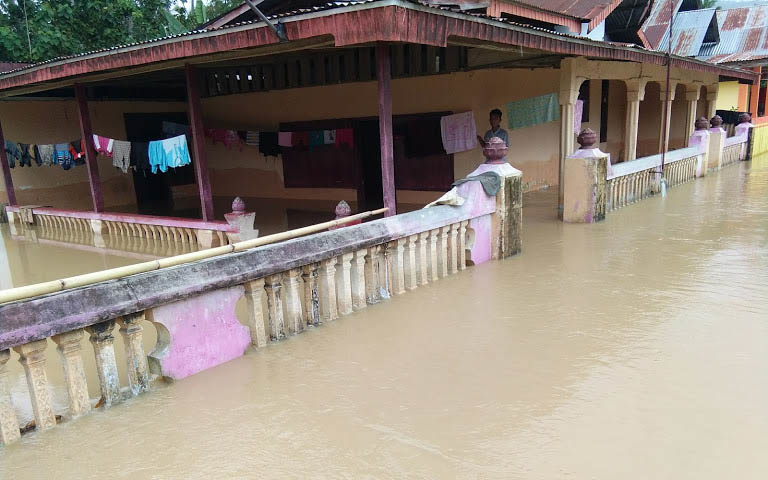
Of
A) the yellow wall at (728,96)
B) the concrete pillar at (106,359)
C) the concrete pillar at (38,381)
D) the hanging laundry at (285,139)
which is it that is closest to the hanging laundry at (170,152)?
the hanging laundry at (285,139)

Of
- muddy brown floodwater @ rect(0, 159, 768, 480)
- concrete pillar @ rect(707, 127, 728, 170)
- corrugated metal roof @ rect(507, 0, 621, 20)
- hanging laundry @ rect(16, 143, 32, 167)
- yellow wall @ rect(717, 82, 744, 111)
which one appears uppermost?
corrugated metal roof @ rect(507, 0, 621, 20)

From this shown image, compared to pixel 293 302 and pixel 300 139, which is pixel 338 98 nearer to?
pixel 300 139

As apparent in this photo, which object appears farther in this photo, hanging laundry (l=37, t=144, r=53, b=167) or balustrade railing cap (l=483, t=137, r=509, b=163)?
hanging laundry (l=37, t=144, r=53, b=167)

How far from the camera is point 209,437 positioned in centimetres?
321

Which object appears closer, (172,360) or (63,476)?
(63,476)

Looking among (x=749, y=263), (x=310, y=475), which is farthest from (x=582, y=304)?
(x=310, y=475)

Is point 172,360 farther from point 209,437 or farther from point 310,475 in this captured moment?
point 310,475

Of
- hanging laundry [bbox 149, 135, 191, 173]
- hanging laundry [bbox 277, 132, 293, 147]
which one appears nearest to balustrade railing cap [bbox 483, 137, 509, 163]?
hanging laundry [bbox 149, 135, 191, 173]

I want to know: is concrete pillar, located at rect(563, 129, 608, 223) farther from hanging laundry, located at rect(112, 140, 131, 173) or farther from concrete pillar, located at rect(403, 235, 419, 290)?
hanging laundry, located at rect(112, 140, 131, 173)

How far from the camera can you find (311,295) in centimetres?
475

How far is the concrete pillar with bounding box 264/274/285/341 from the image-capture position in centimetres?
435

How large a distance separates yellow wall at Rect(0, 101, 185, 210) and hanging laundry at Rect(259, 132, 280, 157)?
3904mm

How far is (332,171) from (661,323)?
29.8ft

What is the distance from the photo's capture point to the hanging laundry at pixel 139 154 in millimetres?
11031
